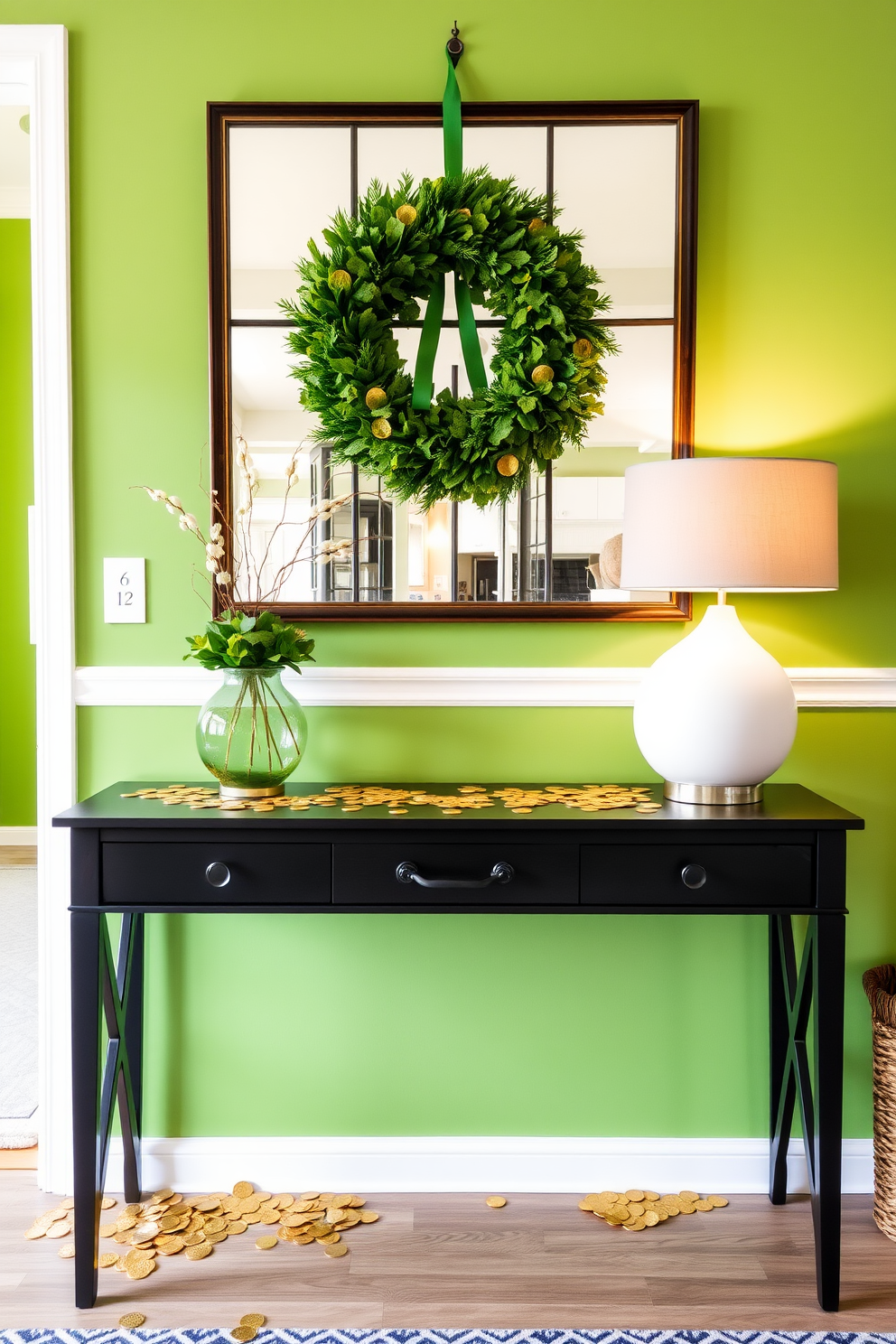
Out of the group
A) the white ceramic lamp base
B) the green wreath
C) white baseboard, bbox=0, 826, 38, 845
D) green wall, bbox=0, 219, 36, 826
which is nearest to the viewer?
the white ceramic lamp base

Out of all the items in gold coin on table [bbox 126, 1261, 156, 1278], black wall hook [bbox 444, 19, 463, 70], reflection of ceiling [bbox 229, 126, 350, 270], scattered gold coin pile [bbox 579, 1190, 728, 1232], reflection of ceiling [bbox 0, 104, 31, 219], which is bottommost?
scattered gold coin pile [bbox 579, 1190, 728, 1232]

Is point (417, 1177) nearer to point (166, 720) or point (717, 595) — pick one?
point (166, 720)

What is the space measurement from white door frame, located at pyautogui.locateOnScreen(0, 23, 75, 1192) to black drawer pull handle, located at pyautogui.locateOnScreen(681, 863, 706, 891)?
1232 mm

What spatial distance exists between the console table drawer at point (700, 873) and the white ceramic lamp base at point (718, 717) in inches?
5.0

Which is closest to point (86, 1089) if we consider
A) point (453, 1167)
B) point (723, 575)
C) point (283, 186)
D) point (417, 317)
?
point (453, 1167)

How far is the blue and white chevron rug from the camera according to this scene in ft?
5.17

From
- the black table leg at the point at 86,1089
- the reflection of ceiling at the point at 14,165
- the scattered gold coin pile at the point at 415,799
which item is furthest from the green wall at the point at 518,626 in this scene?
the reflection of ceiling at the point at 14,165

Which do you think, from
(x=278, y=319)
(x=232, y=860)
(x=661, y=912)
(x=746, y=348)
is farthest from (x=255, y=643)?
(x=746, y=348)

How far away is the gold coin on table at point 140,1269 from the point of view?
173cm

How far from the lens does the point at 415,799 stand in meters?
1.80

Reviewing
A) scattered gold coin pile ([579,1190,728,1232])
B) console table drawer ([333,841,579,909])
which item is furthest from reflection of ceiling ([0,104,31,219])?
scattered gold coin pile ([579,1190,728,1232])

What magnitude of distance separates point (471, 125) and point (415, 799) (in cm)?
132

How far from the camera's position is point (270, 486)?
197cm

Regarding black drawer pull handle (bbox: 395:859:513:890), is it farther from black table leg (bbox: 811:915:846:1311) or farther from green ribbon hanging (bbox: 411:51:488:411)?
green ribbon hanging (bbox: 411:51:488:411)
